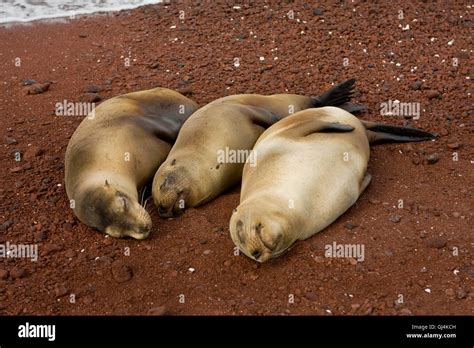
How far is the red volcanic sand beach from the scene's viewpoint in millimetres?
4297

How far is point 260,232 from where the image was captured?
13.9ft

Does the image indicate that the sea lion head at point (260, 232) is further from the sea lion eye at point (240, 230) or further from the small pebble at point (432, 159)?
the small pebble at point (432, 159)

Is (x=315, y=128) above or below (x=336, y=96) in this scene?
above

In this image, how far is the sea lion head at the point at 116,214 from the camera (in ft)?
15.8

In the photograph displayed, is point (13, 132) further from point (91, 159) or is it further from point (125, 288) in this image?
point (125, 288)

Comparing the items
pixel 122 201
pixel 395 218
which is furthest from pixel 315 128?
pixel 122 201

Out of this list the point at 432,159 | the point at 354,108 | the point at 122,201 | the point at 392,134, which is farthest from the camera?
the point at 354,108

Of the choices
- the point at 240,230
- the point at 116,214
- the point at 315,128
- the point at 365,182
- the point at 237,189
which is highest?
the point at 315,128

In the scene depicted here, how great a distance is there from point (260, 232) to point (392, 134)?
2211 millimetres

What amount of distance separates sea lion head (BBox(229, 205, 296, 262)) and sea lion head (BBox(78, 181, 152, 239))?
28.8 inches

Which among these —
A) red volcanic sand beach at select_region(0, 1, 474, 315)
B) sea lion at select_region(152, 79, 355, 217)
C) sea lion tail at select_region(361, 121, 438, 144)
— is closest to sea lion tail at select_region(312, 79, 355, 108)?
red volcanic sand beach at select_region(0, 1, 474, 315)

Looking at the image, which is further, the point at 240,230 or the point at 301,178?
the point at 301,178

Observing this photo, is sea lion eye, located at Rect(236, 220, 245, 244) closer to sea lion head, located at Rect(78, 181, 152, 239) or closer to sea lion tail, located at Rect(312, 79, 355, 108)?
sea lion head, located at Rect(78, 181, 152, 239)

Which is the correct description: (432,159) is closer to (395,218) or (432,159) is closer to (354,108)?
(395,218)
